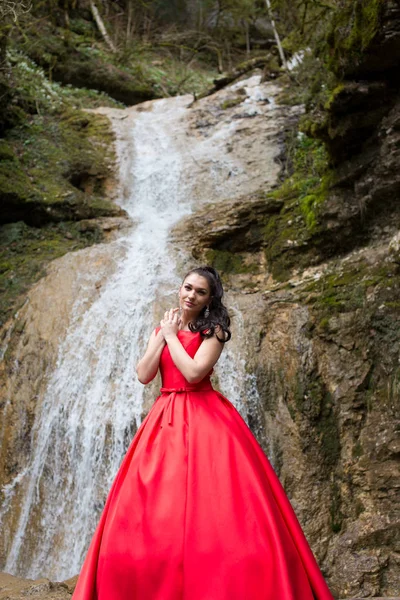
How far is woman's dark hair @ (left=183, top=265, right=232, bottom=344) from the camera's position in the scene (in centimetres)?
301

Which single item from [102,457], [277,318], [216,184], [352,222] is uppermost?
[216,184]

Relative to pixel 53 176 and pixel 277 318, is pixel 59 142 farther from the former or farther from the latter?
pixel 277 318

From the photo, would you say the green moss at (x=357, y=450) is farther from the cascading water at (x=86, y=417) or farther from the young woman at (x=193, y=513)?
the young woman at (x=193, y=513)

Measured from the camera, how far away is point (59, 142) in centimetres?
1116

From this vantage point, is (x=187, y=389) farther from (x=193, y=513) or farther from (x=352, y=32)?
(x=352, y=32)

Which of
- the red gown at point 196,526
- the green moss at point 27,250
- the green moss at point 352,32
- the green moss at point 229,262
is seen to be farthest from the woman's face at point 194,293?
the green moss at point 27,250

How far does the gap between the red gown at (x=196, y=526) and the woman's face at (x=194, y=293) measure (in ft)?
1.85

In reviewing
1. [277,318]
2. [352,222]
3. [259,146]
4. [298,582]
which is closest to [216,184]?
[259,146]

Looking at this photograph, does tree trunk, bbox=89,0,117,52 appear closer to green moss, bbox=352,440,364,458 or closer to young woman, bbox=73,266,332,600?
green moss, bbox=352,440,364,458

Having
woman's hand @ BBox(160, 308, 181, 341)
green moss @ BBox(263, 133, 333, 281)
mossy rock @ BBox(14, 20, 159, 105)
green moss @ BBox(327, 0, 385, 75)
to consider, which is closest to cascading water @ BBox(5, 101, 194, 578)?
green moss @ BBox(263, 133, 333, 281)

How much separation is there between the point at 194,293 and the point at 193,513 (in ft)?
3.99

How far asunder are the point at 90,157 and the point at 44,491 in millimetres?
7635

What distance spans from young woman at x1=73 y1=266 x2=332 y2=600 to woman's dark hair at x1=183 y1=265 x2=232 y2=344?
0.11 feet

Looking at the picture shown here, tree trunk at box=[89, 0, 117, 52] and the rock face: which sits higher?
tree trunk at box=[89, 0, 117, 52]
